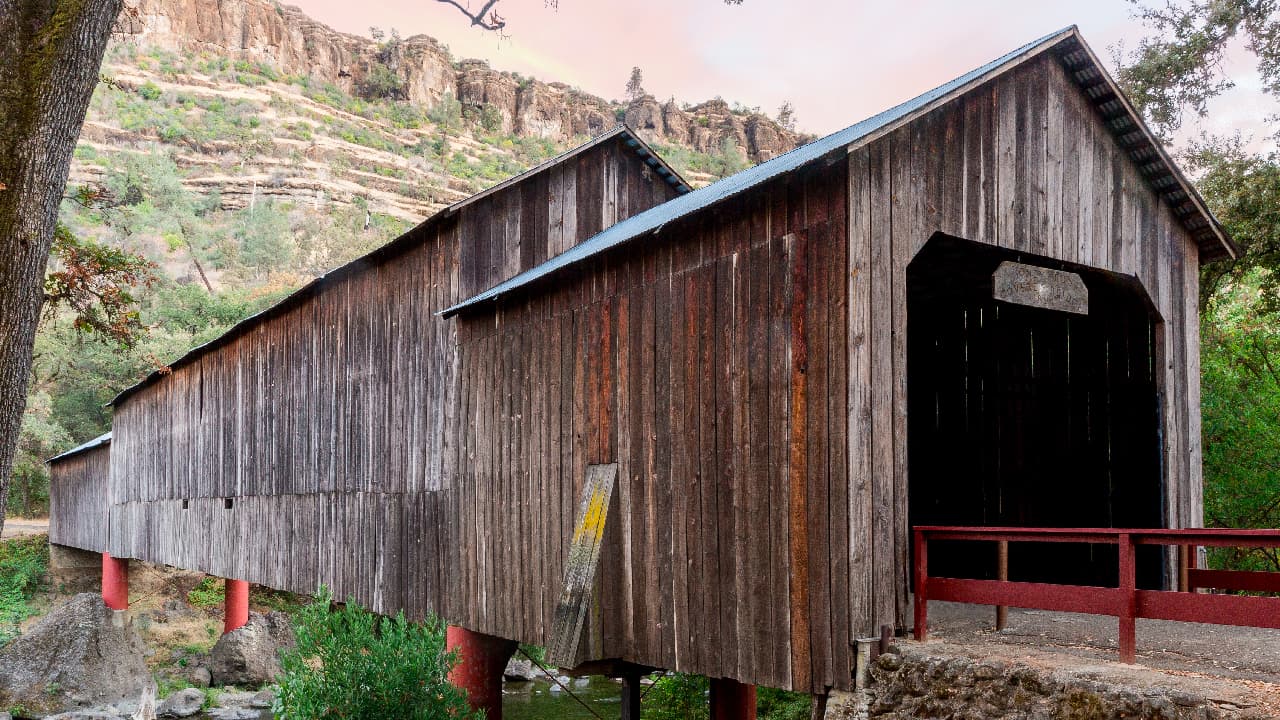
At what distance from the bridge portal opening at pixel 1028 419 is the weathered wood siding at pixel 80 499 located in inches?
740

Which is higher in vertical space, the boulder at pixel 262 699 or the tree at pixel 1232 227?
the tree at pixel 1232 227

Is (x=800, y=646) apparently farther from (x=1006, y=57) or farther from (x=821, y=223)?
(x=1006, y=57)

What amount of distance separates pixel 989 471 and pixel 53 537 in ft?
82.9

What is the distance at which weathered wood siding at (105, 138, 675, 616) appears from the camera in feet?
33.5

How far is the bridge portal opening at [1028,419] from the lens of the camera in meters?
7.92

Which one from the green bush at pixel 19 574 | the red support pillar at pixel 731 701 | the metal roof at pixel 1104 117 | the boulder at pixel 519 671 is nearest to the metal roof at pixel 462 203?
the metal roof at pixel 1104 117

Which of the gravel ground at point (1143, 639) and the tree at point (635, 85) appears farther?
the tree at point (635, 85)

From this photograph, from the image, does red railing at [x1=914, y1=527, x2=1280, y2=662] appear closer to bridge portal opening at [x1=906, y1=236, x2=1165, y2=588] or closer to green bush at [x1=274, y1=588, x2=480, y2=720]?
bridge portal opening at [x1=906, y1=236, x2=1165, y2=588]

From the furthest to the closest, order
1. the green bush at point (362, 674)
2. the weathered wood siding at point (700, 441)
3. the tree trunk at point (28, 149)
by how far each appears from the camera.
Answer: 1. the green bush at point (362, 674)
2. the weathered wood siding at point (700, 441)
3. the tree trunk at point (28, 149)

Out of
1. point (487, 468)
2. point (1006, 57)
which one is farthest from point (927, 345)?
point (487, 468)

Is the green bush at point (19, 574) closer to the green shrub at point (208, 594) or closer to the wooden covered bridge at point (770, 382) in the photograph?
the green shrub at point (208, 594)

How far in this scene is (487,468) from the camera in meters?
9.12

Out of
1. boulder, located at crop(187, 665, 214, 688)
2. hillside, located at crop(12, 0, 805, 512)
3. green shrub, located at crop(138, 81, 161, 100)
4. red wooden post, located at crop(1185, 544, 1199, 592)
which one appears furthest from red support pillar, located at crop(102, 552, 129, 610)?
green shrub, located at crop(138, 81, 161, 100)

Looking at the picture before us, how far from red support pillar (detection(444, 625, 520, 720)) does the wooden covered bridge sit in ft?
0.09
